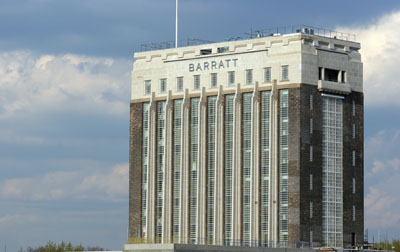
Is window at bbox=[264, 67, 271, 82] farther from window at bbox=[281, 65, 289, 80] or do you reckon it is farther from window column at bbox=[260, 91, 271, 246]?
window at bbox=[281, 65, 289, 80]

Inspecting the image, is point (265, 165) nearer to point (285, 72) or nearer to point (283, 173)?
point (283, 173)

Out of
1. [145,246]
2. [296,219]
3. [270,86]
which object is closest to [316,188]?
[296,219]

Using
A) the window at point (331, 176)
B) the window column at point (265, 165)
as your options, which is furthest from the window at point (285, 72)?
the window at point (331, 176)

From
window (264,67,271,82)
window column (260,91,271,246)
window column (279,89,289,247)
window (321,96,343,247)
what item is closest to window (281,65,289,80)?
window column (279,89,289,247)

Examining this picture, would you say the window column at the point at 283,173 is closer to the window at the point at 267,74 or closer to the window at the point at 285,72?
the window at the point at 285,72

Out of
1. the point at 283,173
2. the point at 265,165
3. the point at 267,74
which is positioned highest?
the point at 267,74

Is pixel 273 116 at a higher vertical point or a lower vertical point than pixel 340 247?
higher

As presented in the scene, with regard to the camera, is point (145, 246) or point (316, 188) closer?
point (145, 246)

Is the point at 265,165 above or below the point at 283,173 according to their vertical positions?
above

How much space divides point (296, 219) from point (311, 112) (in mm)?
18245

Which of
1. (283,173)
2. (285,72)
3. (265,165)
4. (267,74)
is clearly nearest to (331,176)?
(283,173)

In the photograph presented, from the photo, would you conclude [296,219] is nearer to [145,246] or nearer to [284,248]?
[284,248]

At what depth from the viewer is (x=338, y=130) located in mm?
199625

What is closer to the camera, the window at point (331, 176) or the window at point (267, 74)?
the window at point (331, 176)
